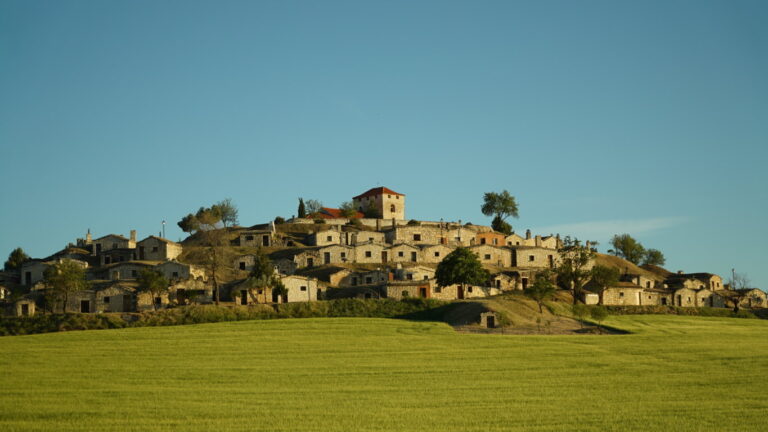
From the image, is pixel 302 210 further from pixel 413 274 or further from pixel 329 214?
pixel 413 274

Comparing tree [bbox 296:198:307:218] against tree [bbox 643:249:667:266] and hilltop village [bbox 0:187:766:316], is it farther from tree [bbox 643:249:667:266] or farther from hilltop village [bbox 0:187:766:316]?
tree [bbox 643:249:667:266]

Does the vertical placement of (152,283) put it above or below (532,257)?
below

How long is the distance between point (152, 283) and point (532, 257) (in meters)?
53.1

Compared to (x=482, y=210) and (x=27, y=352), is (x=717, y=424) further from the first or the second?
(x=482, y=210)

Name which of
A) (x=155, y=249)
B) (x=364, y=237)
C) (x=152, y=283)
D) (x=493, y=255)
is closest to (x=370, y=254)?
(x=364, y=237)

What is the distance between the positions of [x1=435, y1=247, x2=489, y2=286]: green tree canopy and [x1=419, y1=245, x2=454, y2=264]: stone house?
55.5ft

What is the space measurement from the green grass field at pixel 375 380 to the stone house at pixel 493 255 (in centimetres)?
4077

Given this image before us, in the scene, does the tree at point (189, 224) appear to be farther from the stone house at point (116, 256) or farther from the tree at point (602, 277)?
the tree at point (602, 277)

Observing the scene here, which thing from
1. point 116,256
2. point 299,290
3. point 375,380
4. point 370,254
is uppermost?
point 116,256

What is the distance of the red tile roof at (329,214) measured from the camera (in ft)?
421

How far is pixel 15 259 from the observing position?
10906cm

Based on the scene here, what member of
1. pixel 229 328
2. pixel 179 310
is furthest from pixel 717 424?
pixel 179 310

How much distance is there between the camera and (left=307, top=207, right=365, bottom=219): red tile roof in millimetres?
128250

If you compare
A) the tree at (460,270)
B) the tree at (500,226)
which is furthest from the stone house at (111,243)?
the tree at (500,226)
